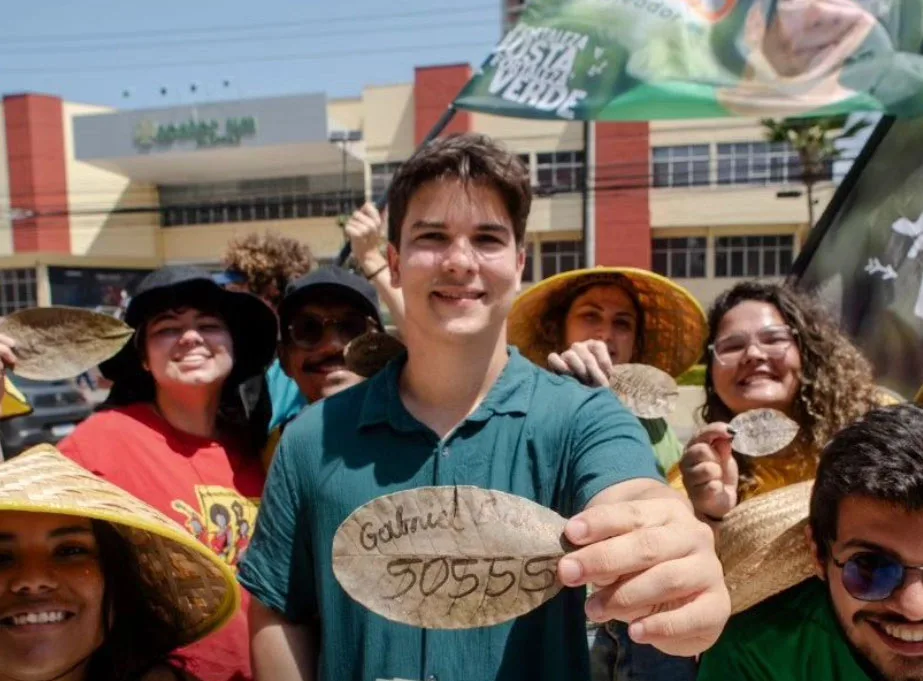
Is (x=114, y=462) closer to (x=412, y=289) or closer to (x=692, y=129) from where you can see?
(x=412, y=289)

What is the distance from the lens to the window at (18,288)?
3244 centimetres

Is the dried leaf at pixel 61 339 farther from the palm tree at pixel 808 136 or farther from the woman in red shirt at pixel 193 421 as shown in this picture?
the palm tree at pixel 808 136

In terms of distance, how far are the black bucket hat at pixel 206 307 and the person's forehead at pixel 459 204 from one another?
1085 mm

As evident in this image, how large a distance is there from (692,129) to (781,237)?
502 centimetres

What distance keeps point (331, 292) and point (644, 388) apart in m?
1.07

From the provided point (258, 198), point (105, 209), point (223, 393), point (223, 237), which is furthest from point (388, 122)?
point (223, 393)

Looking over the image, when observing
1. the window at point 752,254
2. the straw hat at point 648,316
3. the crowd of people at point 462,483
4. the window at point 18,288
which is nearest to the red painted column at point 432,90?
the window at point 752,254

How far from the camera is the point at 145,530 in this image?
1.66 m

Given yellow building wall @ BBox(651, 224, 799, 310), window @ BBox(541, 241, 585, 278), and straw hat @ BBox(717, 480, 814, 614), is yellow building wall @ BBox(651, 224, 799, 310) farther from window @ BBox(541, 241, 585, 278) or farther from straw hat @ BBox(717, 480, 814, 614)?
straw hat @ BBox(717, 480, 814, 614)

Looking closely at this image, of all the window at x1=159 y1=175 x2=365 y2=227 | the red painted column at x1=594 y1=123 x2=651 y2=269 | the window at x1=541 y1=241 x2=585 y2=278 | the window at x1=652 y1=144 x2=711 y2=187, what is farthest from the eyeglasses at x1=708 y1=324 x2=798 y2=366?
the window at x1=159 y1=175 x2=365 y2=227

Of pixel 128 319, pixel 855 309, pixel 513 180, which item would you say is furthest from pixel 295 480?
pixel 855 309

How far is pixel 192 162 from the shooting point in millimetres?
32188

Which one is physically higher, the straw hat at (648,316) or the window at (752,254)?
the straw hat at (648,316)

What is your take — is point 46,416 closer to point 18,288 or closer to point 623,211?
point 623,211
